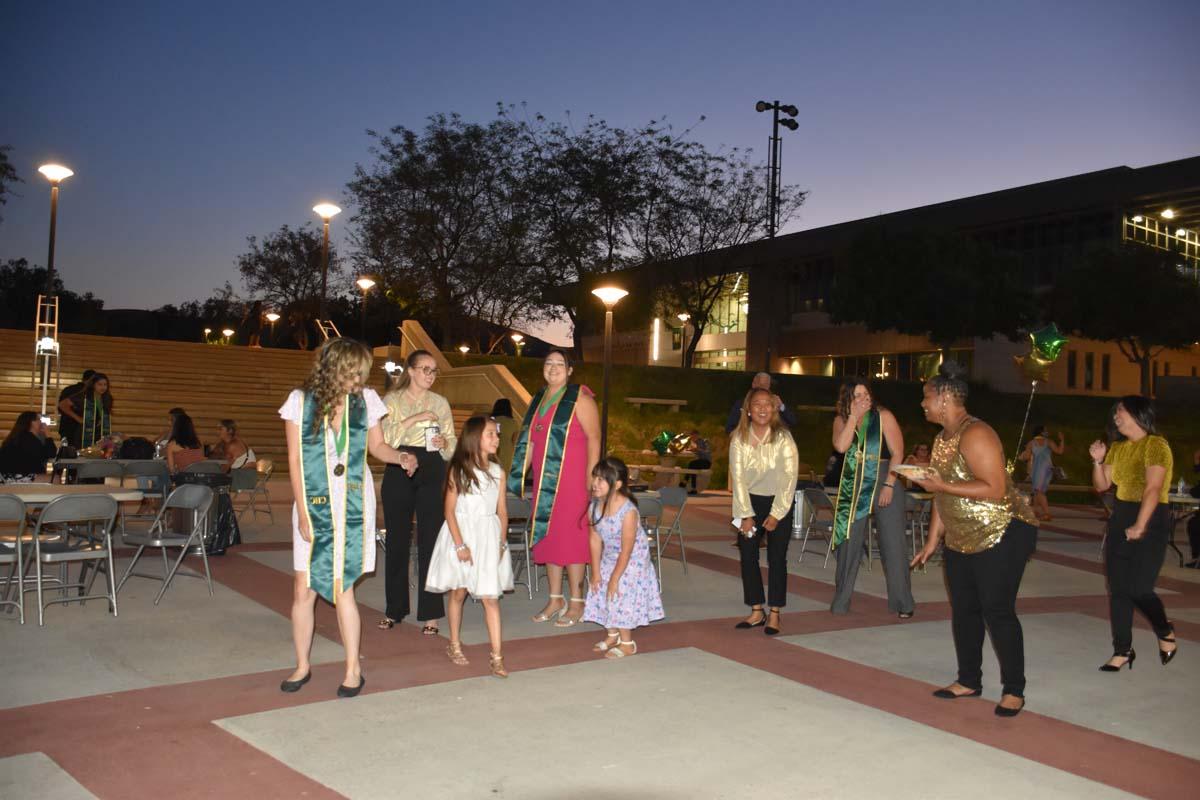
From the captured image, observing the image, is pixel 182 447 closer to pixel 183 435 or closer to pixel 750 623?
pixel 183 435

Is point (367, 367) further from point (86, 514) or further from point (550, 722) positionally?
point (86, 514)

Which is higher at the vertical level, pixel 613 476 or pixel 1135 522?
pixel 613 476

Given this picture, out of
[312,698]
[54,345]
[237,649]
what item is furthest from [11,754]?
[54,345]

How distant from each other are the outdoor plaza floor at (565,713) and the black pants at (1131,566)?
1.06 feet

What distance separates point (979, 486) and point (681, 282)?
2759 cm

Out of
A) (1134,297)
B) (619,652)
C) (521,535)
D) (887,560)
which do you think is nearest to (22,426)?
(521,535)

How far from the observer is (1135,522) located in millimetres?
6242

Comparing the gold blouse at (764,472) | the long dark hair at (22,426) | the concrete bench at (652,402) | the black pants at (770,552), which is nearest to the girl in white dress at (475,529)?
the gold blouse at (764,472)

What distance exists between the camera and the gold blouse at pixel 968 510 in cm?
514

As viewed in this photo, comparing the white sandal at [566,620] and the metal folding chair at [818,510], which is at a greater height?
the metal folding chair at [818,510]

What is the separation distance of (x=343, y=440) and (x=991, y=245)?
103 ft

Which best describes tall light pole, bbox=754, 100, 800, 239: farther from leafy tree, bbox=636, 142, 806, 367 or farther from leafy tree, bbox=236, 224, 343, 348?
leafy tree, bbox=236, 224, 343, 348

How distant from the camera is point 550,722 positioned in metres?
4.66

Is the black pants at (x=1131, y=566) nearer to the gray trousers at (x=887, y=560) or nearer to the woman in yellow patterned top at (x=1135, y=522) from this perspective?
the woman in yellow patterned top at (x=1135, y=522)
